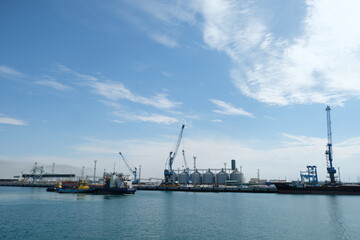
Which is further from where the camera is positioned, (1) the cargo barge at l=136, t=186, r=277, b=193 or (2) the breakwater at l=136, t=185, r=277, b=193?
(1) the cargo barge at l=136, t=186, r=277, b=193

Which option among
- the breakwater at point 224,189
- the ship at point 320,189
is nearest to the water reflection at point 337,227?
the ship at point 320,189

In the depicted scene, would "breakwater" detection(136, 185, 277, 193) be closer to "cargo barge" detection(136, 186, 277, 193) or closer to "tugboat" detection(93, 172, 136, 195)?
"cargo barge" detection(136, 186, 277, 193)

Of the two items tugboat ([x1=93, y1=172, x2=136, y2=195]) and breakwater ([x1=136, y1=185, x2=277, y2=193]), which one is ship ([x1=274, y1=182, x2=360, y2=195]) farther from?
tugboat ([x1=93, y1=172, x2=136, y2=195])

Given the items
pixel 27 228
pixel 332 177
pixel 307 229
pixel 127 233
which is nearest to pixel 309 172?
pixel 332 177

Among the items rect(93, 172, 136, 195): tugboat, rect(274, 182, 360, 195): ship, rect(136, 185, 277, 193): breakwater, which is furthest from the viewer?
rect(136, 185, 277, 193): breakwater

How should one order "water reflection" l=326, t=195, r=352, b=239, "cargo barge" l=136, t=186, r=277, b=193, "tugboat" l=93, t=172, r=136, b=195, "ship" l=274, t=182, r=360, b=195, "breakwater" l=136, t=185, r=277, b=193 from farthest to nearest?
"cargo barge" l=136, t=186, r=277, b=193 → "breakwater" l=136, t=185, r=277, b=193 → "ship" l=274, t=182, r=360, b=195 → "tugboat" l=93, t=172, r=136, b=195 → "water reflection" l=326, t=195, r=352, b=239

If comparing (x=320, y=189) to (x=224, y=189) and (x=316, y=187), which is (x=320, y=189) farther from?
(x=224, y=189)

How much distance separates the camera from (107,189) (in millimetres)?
100312

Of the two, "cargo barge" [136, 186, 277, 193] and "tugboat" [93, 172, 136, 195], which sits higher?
"tugboat" [93, 172, 136, 195]

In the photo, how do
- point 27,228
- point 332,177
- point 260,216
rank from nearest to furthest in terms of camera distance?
point 27,228
point 260,216
point 332,177

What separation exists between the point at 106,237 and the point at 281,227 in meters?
26.9

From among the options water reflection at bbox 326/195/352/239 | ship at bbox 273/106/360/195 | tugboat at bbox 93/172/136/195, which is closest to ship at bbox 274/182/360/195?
ship at bbox 273/106/360/195

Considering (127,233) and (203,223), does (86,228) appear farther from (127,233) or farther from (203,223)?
(203,223)

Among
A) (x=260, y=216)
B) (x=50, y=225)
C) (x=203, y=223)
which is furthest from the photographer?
(x=260, y=216)
